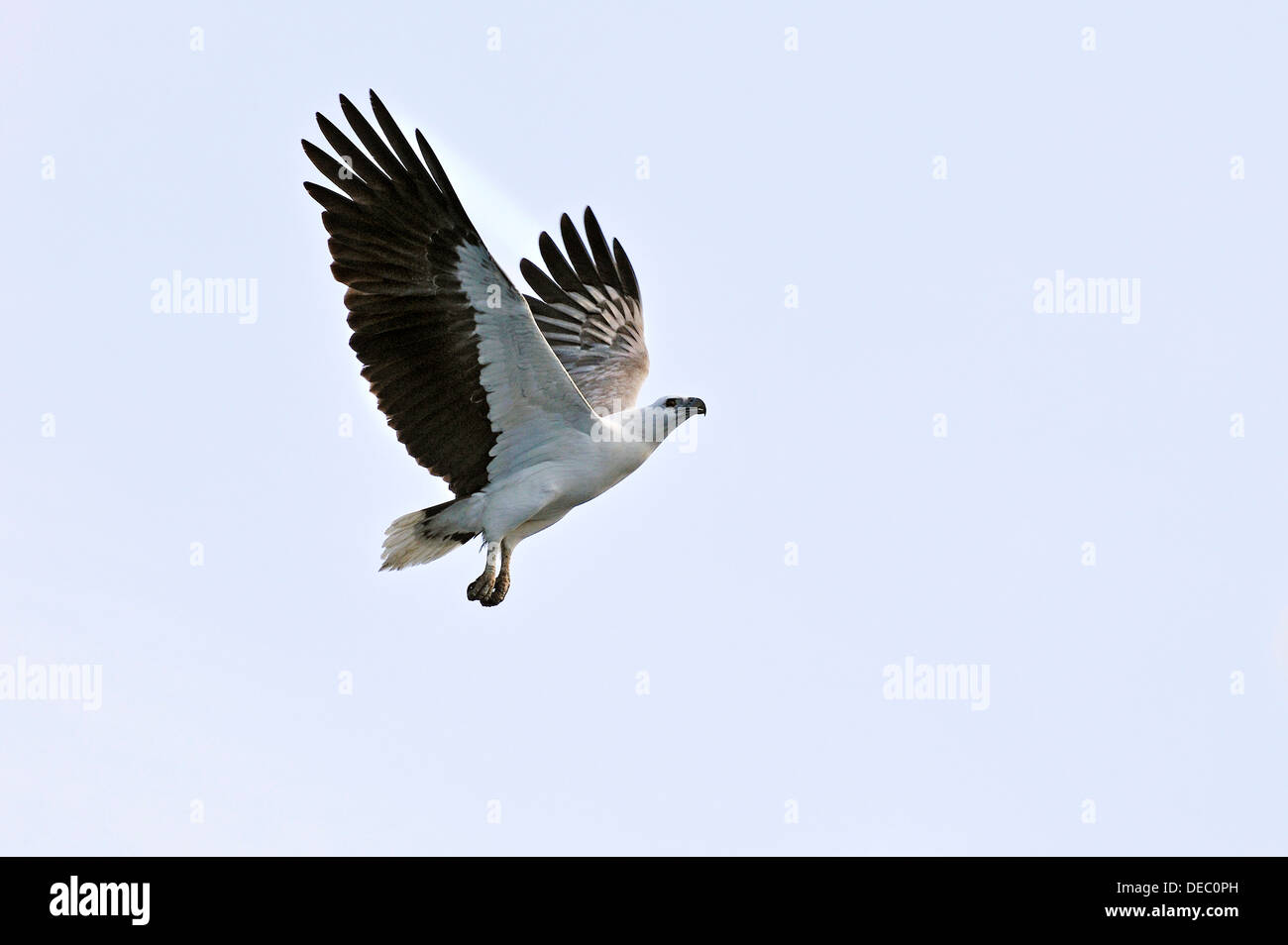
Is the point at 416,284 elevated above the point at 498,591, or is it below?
above

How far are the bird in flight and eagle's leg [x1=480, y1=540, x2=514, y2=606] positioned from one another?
0.01 m

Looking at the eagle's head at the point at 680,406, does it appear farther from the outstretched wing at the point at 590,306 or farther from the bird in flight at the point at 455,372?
the outstretched wing at the point at 590,306

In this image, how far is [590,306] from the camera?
15.9 metres

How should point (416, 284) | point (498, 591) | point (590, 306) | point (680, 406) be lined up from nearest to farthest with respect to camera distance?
point (416, 284), point (498, 591), point (680, 406), point (590, 306)

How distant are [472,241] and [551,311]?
3174 mm

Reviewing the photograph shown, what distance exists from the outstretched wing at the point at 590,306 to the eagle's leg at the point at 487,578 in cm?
292

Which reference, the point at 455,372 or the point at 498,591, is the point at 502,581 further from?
the point at 455,372

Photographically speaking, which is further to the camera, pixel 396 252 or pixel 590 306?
pixel 590 306

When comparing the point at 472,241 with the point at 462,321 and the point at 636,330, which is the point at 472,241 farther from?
the point at 636,330

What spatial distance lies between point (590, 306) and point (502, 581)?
12.1 feet

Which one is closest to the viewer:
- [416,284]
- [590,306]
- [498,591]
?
[416,284]

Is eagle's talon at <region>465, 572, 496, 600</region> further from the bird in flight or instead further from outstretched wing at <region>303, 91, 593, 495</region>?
outstretched wing at <region>303, 91, 593, 495</region>

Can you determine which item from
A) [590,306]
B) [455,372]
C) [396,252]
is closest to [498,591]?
[455,372]

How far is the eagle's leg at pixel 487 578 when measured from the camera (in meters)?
13.0
